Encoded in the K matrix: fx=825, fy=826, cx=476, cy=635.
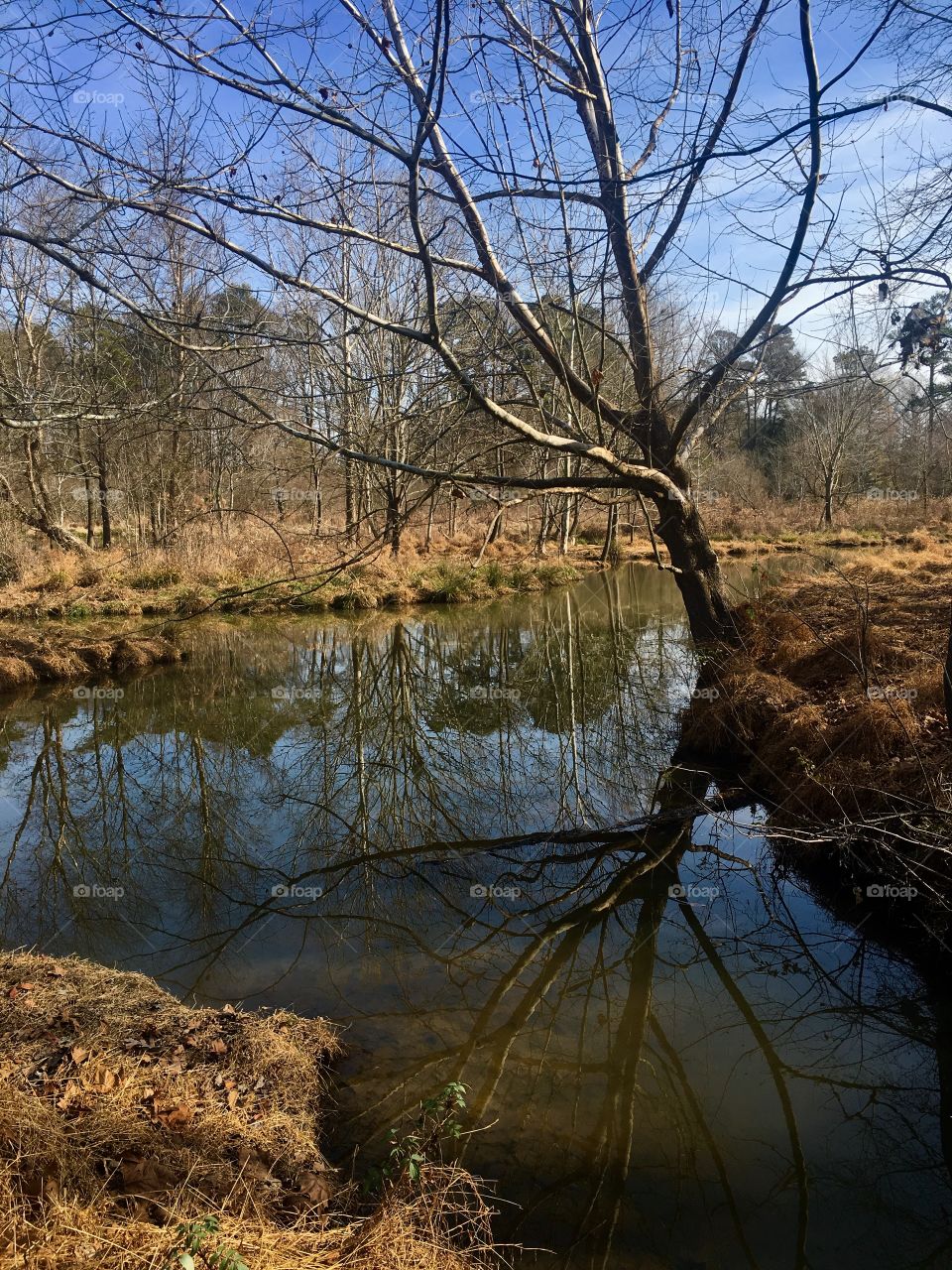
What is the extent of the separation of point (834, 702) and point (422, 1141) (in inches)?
216

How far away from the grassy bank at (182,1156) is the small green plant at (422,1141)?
6cm

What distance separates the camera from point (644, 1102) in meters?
3.78

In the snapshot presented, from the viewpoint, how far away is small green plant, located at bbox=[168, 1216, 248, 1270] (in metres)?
2.27

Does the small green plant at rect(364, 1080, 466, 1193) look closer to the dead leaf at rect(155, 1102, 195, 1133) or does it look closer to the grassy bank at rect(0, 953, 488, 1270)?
the grassy bank at rect(0, 953, 488, 1270)

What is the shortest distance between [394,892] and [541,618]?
13.0 metres

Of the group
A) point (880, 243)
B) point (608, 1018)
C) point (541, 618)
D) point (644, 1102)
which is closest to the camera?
point (644, 1102)

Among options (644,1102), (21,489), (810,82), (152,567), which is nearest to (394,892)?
(644,1102)

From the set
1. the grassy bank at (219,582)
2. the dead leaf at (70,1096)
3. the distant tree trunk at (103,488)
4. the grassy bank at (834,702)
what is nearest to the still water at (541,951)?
the grassy bank at (834,702)

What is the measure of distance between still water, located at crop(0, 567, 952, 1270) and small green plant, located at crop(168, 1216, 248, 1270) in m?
1.04

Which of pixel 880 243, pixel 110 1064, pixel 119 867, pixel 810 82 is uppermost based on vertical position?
pixel 810 82


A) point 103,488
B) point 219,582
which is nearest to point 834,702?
point 219,582

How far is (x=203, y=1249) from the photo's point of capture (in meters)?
2.40

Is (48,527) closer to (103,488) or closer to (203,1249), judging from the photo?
(103,488)

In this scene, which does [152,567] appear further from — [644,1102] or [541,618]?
[644,1102]
